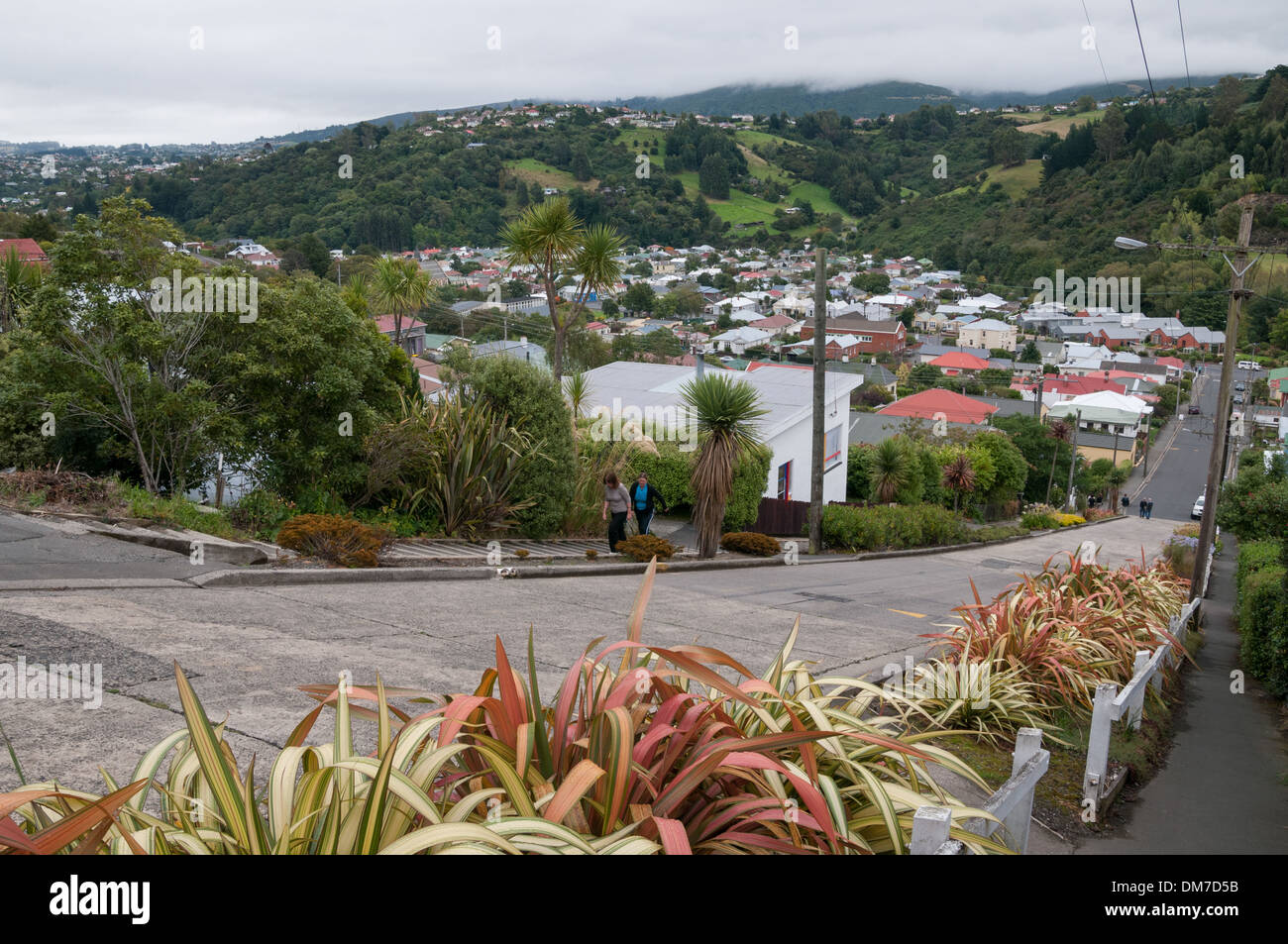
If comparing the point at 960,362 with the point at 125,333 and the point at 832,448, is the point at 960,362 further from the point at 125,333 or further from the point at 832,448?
the point at 125,333

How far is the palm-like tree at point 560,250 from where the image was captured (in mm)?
19391

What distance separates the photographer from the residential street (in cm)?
421

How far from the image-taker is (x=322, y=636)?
6.46 meters

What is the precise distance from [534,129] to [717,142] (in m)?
30.3

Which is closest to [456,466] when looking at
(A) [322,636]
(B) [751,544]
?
(B) [751,544]

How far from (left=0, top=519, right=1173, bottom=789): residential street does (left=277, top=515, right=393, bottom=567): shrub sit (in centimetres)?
74

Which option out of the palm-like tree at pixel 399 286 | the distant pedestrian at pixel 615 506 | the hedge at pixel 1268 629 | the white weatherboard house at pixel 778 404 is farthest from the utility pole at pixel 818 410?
the palm-like tree at pixel 399 286

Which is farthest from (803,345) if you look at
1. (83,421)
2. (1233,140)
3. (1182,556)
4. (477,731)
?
(477,731)

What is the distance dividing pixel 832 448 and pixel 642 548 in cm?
1979

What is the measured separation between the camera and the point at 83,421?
445 inches

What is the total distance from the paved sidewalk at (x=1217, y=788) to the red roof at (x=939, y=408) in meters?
51.7

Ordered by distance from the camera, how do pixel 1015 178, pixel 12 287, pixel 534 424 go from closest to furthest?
pixel 534 424 < pixel 12 287 < pixel 1015 178

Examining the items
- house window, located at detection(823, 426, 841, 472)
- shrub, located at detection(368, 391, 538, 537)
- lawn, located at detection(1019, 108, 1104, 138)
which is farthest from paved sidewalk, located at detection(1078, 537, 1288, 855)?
lawn, located at detection(1019, 108, 1104, 138)
